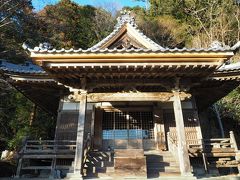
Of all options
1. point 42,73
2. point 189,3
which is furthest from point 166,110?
point 189,3

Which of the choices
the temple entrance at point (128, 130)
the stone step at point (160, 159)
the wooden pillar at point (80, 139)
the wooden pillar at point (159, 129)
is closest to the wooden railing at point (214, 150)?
the stone step at point (160, 159)

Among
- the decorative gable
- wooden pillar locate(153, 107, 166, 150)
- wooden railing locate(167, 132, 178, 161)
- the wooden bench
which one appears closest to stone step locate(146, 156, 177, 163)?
wooden railing locate(167, 132, 178, 161)

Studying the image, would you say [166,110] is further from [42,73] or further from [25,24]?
[25,24]

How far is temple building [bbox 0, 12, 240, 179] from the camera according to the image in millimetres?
7828

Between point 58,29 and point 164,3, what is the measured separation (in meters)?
14.7

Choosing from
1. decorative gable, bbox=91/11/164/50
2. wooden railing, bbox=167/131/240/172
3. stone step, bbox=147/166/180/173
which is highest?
decorative gable, bbox=91/11/164/50

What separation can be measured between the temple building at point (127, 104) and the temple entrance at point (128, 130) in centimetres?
5

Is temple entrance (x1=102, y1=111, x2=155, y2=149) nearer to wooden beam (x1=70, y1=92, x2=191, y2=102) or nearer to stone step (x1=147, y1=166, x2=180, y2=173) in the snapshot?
stone step (x1=147, y1=166, x2=180, y2=173)

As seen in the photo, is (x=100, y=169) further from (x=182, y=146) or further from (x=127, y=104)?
(x=127, y=104)

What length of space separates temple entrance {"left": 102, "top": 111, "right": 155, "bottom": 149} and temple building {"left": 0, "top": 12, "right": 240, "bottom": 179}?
0.05 meters

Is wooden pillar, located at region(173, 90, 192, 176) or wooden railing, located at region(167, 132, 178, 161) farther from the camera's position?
wooden railing, located at region(167, 132, 178, 161)

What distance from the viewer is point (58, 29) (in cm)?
2573

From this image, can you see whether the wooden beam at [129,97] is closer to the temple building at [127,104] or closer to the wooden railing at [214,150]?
the temple building at [127,104]

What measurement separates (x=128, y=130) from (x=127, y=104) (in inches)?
50.2
